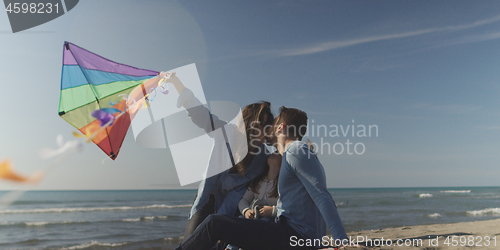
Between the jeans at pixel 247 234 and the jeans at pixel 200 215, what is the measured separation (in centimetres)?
52

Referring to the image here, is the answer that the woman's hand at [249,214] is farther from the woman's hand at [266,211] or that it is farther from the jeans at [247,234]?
the jeans at [247,234]

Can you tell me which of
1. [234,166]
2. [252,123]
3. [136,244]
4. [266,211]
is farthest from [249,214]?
[136,244]

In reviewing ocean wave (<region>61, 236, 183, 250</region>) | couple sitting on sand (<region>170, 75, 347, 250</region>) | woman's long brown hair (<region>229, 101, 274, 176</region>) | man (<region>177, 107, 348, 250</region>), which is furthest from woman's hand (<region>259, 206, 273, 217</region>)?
ocean wave (<region>61, 236, 183, 250</region>)

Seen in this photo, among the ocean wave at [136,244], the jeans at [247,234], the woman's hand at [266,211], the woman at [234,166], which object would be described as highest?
the woman at [234,166]


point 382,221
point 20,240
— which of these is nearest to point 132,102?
point 20,240

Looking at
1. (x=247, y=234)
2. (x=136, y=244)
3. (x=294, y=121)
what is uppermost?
(x=294, y=121)

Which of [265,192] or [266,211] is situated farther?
[265,192]

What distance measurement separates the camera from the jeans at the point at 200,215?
98.7 inches

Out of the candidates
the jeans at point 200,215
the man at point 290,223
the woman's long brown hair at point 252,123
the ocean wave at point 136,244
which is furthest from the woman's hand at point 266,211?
the ocean wave at point 136,244

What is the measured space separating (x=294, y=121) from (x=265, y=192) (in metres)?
0.65

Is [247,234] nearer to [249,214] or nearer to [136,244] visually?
[249,214]

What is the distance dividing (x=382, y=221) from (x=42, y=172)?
44.8 feet

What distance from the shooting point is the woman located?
2.49 meters

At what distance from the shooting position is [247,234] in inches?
77.4
